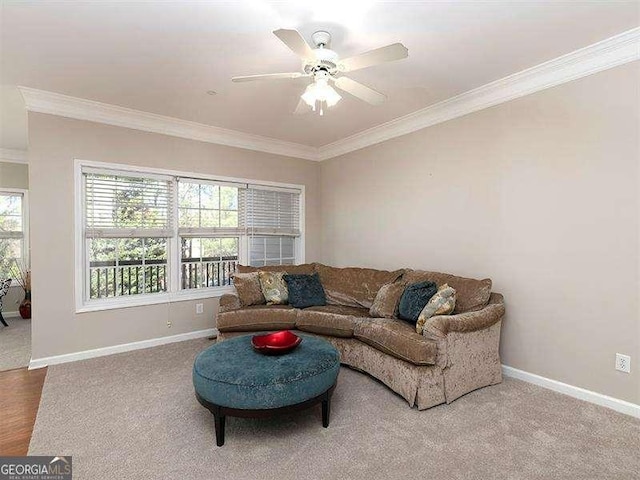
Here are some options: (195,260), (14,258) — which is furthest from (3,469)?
(14,258)

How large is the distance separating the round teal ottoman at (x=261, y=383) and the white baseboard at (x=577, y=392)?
1.89 meters

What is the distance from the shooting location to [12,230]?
566cm

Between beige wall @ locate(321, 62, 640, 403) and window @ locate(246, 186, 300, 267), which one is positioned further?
window @ locate(246, 186, 300, 267)

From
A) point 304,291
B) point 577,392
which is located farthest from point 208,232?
point 577,392

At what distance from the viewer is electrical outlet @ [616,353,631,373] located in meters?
2.48

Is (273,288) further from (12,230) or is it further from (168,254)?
(12,230)

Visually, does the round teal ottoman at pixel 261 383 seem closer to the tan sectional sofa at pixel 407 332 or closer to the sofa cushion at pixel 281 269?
the tan sectional sofa at pixel 407 332

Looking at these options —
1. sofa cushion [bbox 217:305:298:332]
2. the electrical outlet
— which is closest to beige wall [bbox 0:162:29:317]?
sofa cushion [bbox 217:305:298:332]

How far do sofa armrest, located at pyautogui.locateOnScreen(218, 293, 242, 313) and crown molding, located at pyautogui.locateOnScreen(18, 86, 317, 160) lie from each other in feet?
6.99

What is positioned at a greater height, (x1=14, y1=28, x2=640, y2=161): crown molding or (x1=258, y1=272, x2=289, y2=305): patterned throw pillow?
(x1=14, y1=28, x2=640, y2=161): crown molding

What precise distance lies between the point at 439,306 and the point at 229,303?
2.20 metres

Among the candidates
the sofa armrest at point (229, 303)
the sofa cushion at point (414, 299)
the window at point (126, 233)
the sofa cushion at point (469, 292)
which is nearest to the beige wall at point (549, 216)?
the sofa cushion at point (469, 292)

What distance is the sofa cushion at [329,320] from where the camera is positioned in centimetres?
328

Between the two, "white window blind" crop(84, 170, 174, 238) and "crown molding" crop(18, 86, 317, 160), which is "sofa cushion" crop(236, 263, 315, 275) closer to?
"white window blind" crop(84, 170, 174, 238)
